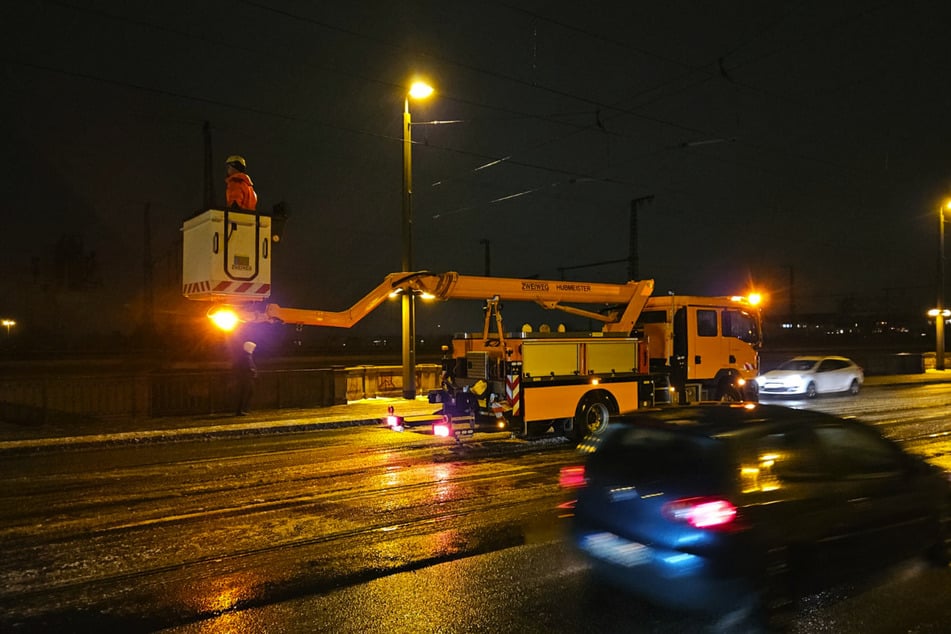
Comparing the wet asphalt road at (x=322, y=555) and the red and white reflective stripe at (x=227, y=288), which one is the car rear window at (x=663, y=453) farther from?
the red and white reflective stripe at (x=227, y=288)

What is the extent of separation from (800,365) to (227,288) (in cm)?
2016

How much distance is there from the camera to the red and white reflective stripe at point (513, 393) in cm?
1168

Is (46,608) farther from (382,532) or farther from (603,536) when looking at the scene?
(603,536)

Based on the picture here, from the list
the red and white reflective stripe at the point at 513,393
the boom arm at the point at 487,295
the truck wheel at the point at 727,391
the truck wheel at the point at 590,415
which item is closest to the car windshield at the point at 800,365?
the truck wheel at the point at 727,391

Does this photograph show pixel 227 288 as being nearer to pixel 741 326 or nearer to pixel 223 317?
pixel 223 317

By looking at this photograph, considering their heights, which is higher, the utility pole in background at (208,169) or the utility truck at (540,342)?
→ the utility pole in background at (208,169)

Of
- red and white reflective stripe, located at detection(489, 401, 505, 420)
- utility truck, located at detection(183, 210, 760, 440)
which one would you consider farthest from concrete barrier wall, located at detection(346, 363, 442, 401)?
red and white reflective stripe, located at detection(489, 401, 505, 420)

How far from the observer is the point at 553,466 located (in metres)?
10.2

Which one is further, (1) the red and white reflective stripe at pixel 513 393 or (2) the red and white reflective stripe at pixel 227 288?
(1) the red and white reflective stripe at pixel 513 393

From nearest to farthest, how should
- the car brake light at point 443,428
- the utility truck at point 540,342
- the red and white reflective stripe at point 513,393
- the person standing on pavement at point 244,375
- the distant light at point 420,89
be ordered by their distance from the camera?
the utility truck at point 540,342, the red and white reflective stripe at point 513,393, the car brake light at point 443,428, the distant light at point 420,89, the person standing on pavement at point 244,375

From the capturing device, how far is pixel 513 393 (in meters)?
11.7

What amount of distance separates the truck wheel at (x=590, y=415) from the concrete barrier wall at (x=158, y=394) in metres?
8.42

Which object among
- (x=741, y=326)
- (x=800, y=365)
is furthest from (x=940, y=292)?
(x=741, y=326)

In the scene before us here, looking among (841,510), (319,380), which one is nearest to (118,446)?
(319,380)
